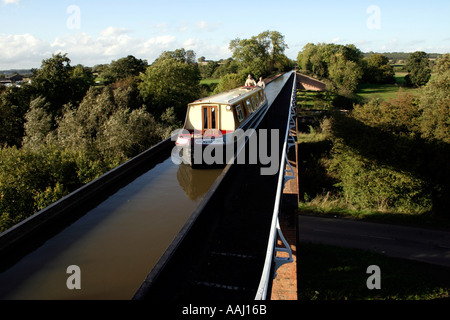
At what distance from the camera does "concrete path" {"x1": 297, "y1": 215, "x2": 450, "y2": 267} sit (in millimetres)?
14421

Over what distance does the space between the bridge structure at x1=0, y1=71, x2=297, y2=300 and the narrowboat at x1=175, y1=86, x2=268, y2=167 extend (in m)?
1.47

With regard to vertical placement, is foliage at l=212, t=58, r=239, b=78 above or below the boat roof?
above

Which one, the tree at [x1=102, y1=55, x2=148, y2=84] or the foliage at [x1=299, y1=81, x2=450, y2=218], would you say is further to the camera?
the tree at [x1=102, y1=55, x2=148, y2=84]

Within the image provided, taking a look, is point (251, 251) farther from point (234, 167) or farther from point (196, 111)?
point (196, 111)

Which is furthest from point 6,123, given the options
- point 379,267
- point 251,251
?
point 379,267

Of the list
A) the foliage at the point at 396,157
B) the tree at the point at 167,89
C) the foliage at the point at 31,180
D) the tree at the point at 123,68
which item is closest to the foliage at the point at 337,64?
the foliage at the point at 396,157

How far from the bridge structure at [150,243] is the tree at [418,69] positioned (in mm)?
65174

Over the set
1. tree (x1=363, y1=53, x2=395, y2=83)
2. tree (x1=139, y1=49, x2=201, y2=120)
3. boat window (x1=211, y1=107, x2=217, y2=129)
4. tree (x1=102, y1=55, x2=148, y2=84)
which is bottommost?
boat window (x1=211, y1=107, x2=217, y2=129)

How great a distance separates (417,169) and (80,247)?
67.4 ft

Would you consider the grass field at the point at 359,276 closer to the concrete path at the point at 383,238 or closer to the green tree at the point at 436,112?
the concrete path at the point at 383,238

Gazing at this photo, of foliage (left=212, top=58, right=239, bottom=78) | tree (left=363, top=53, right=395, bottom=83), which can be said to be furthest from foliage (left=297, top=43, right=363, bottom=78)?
foliage (left=212, top=58, right=239, bottom=78)

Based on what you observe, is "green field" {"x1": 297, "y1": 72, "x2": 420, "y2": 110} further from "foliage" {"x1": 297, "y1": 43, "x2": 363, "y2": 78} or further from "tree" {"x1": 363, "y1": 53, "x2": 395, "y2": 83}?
"foliage" {"x1": 297, "y1": 43, "x2": 363, "y2": 78}

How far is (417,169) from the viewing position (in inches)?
747

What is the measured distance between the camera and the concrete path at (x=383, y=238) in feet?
47.3
